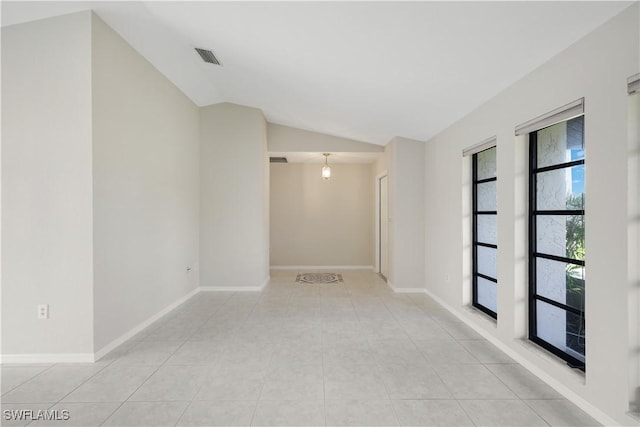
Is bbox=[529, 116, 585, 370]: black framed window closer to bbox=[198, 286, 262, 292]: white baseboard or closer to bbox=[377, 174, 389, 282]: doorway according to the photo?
bbox=[377, 174, 389, 282]: doorway

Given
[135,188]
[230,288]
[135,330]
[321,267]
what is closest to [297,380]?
[135,330]

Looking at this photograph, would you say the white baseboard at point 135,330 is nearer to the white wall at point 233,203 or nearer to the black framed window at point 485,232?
the white wall at point 233,203

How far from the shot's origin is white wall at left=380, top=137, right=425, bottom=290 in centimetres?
513

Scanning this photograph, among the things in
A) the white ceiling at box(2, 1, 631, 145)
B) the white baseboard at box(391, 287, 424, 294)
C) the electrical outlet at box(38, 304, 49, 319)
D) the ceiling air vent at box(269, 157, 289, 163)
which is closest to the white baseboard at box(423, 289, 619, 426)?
the white baseboard at box(391, 287, 424, 294)

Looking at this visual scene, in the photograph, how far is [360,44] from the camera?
2627mm

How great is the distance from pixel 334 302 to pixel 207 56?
3.43 metres

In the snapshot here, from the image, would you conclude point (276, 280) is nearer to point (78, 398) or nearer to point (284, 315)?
point (284, 315)

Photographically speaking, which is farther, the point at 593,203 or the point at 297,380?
the point at 297,380

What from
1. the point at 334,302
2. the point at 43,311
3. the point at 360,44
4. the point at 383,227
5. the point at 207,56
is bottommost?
the point at 334,302

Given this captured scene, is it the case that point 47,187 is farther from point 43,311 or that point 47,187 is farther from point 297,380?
point 297,380

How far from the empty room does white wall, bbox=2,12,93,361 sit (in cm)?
2

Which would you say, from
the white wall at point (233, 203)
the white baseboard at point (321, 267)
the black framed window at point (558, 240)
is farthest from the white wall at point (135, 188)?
the black framed window at point (558, 240)

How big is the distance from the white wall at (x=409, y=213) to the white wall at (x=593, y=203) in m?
2.03

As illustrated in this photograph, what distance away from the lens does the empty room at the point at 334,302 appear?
192 centimetres
